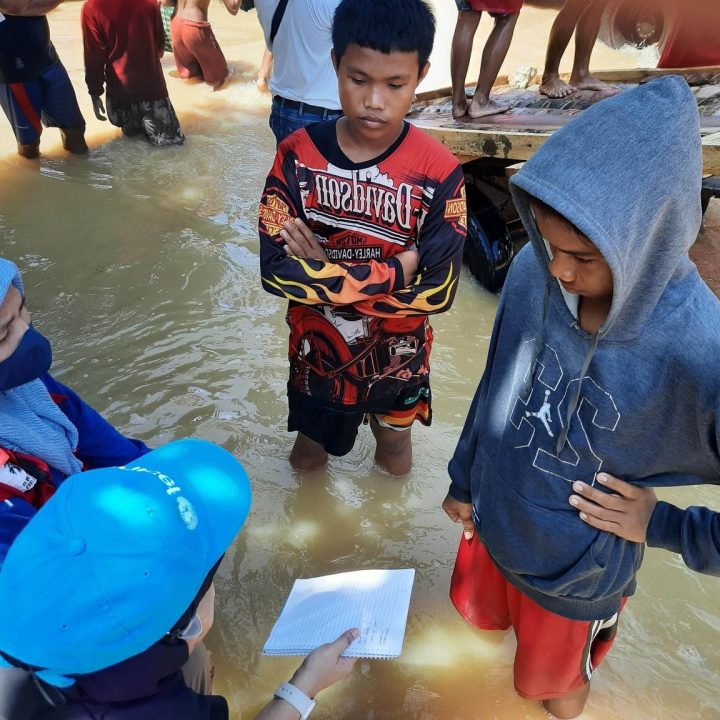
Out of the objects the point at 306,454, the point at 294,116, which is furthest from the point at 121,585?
the point at 294,116

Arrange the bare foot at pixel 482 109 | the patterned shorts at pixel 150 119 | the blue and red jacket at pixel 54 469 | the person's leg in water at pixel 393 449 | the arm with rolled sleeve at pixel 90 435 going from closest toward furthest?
1. the blue and red jacket at pixel 54 469
2. the arm with rolled sleeve at pixel 90 435
3. the person's leg in water at pixel 393 449
4. the bare foot at pixel 482 109
5. the patterned shorts at pixel 150 119

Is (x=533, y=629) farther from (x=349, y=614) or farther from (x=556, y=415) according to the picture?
(x=556, y=415)

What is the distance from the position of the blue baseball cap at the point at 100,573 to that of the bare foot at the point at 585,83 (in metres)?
4.36

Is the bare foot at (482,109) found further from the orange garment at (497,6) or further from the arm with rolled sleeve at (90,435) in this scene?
the arm with rolled sleeve at (90,435)

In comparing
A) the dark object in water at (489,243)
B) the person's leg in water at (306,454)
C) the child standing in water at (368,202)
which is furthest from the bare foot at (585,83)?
the person's leg in water at (306,454)

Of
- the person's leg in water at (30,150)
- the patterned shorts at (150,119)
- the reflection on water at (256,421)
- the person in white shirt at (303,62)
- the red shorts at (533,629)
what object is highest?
the person in white shirt at (303,62)

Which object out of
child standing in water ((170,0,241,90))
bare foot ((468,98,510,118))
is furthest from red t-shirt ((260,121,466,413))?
child standing in water ((170,0,241,90))

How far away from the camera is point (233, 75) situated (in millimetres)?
8273

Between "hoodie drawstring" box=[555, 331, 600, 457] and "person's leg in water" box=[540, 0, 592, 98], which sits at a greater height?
"person's leg in water" box=[540, 0, 592, 98]

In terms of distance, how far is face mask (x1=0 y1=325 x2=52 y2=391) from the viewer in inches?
58.2

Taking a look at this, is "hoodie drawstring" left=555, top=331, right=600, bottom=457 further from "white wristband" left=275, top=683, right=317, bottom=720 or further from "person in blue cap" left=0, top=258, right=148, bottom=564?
"person in blue cap" left=0, top=258, right=148, bottom=564

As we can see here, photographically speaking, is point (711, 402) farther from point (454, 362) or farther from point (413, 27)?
point (454, 362)

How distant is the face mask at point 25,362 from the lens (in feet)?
4.85

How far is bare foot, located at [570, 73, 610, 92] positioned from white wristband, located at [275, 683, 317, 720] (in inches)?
171
